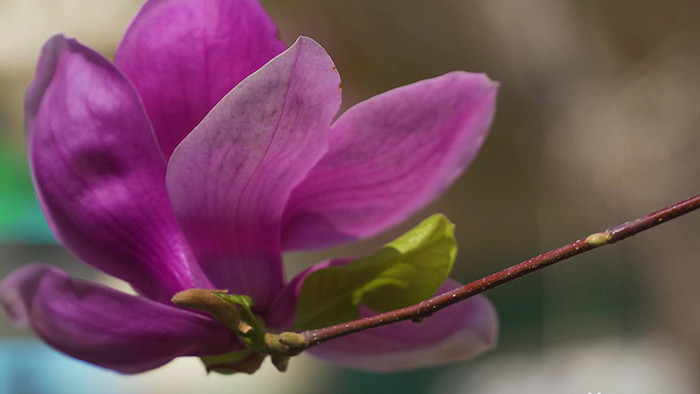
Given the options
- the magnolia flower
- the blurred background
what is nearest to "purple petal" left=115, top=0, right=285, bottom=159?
the magnolia flower

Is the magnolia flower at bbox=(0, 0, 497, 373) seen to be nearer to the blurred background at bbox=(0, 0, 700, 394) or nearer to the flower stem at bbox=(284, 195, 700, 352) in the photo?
the flower stem at bbox=(284, 195, 700, 352)

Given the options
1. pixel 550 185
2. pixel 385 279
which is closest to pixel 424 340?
pixel 385 279

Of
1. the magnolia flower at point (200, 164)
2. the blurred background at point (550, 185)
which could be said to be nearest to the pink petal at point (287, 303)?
the magnolia flower at point (200, 164)

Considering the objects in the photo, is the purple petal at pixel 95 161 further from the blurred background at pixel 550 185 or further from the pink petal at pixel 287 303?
the blurred background at pixel 550 185

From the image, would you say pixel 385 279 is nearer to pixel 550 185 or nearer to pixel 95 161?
pixel 95 161

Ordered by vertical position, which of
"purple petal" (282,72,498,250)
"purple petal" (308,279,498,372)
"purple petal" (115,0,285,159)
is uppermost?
"purple petal" (115,0,285,159)
